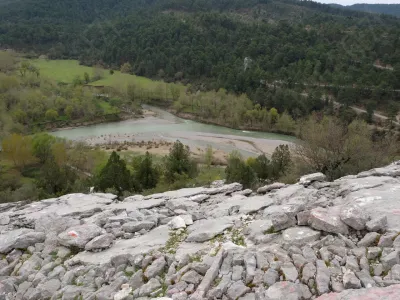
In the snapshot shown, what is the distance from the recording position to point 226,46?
11869 cm

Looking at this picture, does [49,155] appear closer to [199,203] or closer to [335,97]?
[199,203]

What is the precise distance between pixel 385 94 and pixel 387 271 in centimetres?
7728

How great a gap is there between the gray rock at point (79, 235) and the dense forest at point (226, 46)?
253 feet

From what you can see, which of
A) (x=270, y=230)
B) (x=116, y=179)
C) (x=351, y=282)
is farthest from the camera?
(x=116, y=179)

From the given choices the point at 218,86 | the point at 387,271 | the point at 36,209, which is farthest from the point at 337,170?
the point at 218,86

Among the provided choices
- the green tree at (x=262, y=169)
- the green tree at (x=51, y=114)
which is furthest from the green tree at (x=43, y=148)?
the green tree at (x=51, y=114)

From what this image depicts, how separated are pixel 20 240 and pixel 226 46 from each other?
113946mm

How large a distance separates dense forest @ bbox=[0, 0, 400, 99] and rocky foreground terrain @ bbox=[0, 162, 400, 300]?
7319 centimetres

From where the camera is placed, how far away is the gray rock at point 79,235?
11.9 m

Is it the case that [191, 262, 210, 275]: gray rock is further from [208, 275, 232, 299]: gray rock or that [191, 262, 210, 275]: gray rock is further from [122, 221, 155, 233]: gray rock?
[122, 221, 155, 233]: gray rock

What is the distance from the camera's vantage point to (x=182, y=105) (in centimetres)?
8775

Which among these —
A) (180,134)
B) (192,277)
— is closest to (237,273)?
(192,277)

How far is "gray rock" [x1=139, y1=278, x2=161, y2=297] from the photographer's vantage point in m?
9.17

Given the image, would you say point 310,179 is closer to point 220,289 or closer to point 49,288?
point 220,289
